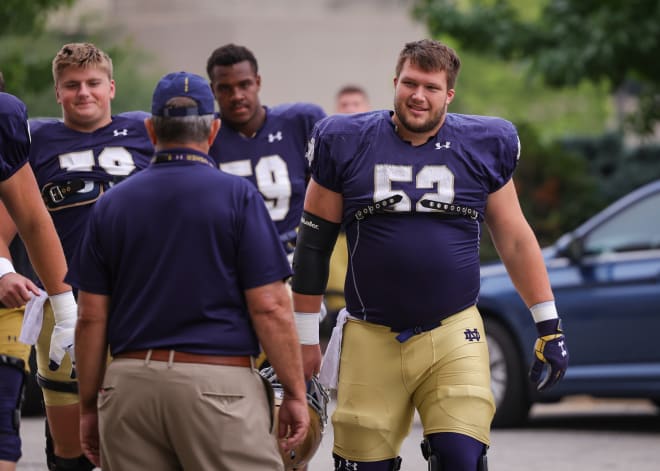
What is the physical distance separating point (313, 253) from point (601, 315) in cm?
501

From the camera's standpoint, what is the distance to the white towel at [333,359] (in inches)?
235

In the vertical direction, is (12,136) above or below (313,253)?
above

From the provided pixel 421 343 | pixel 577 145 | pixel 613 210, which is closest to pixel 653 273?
pixel 613 210

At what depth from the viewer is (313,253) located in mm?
5922

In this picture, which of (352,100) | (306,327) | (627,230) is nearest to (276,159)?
(306,327)

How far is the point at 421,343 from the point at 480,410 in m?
0.37

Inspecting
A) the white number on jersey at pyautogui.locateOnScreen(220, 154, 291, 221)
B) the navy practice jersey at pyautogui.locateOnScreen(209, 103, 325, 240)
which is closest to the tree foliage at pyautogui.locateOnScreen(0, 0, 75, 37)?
the navy practice jersey at pyautogui.locateOnScreen(209, 103, 325, 240)

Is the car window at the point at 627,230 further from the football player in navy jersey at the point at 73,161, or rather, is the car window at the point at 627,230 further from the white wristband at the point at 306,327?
the white wristband at the point at 306,327

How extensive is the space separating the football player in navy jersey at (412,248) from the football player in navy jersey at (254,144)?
147 centimetres

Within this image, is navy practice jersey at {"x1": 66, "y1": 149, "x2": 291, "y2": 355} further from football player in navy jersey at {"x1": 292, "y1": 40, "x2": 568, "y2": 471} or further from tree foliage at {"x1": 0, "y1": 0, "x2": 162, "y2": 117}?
tree foliage at {"x1": 0, "y1": 0, "x2": 162, "y2": 117}

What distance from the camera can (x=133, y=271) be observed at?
4.43 meters

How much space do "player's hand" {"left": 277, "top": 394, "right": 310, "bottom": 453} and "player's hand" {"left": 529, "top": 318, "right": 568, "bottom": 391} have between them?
1.64m

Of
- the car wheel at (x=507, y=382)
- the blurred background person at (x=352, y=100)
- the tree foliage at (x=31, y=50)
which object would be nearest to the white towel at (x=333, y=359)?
the car wheel at (x=507, y=382)

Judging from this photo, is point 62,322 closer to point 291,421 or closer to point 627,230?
point 291,421
